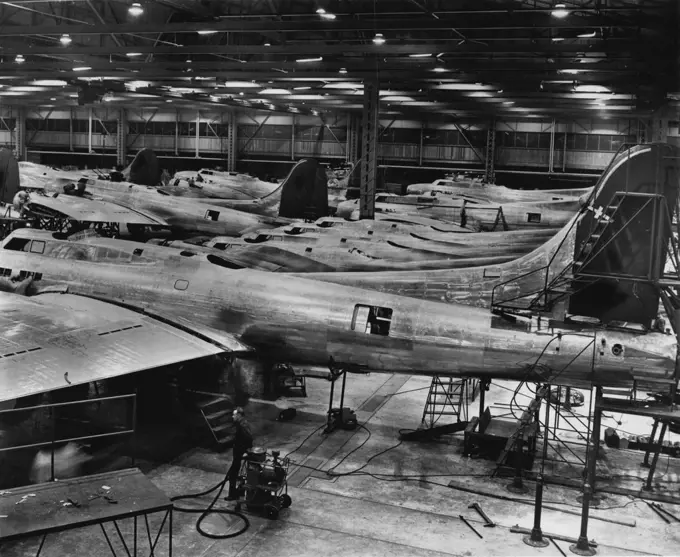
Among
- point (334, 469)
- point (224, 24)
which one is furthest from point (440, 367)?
point (224, 24)

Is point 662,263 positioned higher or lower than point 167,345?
higher

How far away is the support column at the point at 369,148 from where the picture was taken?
31.2 m

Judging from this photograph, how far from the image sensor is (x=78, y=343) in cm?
1539

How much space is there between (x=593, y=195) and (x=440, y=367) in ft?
16.1

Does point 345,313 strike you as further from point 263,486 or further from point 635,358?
point 635,358

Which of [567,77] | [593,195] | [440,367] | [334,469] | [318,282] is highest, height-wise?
[567,77]

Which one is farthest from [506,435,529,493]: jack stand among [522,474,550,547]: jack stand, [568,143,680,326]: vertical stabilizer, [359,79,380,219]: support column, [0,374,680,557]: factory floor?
[359,79,380,219]: support column

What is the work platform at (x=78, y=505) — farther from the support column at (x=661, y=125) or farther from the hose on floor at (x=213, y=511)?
the support column at (x=661, y=125)

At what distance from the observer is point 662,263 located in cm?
1406

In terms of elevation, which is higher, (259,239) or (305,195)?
(305,195)

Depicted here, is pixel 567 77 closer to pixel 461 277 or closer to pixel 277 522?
pixel 461 277

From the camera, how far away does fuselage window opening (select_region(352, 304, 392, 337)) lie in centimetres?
1667

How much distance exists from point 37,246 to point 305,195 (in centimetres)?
1765

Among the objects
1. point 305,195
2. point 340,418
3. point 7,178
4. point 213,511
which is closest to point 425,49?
point 305,195
